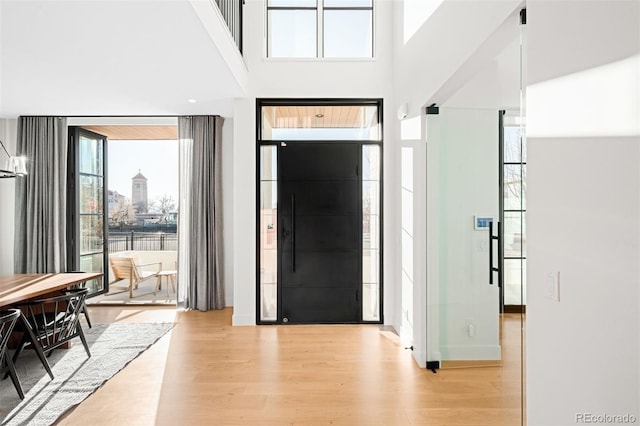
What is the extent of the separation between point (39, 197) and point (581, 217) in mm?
5944

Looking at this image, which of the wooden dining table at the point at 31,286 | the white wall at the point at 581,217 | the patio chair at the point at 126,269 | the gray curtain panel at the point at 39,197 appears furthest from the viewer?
the patio chair at the point at 126,269

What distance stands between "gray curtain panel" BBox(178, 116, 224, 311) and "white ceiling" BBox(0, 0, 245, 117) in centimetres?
33

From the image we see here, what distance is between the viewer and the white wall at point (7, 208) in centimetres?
512

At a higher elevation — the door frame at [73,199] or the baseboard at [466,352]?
the door frame at [73,199]

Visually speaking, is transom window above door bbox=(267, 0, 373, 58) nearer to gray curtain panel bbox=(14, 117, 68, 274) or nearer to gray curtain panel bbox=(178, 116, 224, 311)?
gray curtain panel bbox=(178, 116, 224, 311)

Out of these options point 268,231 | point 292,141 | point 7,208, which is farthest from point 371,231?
point 7,208

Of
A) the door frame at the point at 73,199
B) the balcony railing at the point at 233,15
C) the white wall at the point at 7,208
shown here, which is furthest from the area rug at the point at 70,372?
the balcony railing at the point at 233,15

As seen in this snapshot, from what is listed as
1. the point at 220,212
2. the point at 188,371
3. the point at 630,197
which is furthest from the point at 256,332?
the point at 630,197

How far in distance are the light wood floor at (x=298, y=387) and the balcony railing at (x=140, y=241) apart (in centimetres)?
345

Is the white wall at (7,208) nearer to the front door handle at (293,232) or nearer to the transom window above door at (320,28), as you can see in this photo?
the transom window above door at (320,28)

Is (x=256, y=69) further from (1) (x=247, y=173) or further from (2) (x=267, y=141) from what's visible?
(1) (x=247, y=173)

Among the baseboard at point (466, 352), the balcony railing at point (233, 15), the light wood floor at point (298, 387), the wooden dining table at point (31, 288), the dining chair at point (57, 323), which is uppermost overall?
the balcony railing at point (233, 15)

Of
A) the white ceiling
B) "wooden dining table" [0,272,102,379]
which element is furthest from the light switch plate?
"wooden dining table" [0,272,102,379]

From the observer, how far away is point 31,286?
3.32 m
